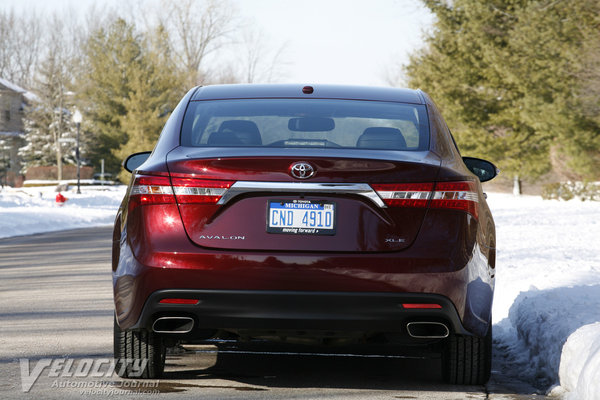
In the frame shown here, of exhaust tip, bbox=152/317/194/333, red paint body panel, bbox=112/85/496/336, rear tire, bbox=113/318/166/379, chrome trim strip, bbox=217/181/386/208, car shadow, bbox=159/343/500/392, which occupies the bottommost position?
car shadow, bbox=159/343/500/392

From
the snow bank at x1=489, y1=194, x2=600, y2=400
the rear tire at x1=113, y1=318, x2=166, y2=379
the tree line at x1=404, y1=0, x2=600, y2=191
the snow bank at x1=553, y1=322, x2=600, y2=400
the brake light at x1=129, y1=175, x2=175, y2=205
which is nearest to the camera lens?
the snow bank at x1=553, y1=322, x2=600, y2=400

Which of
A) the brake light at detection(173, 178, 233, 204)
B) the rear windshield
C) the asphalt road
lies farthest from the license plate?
the asphalt road

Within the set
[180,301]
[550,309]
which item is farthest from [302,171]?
[550,309]

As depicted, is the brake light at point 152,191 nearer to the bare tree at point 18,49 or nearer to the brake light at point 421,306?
the brake light at point 421,306

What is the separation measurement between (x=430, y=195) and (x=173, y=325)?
1.51 m

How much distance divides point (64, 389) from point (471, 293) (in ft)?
7.46

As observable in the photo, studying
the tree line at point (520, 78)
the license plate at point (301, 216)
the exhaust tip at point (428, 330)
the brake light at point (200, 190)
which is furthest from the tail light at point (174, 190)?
the tree line at point (520, 78)

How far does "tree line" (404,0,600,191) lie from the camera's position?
28.9 meters

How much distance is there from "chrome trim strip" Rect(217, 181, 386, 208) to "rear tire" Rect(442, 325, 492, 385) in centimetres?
108

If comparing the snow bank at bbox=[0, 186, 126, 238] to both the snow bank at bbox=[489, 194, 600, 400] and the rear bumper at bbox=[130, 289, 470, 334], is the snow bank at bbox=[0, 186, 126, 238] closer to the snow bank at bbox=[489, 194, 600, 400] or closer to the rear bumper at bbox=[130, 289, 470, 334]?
the snow bank at bbox=[489, 194, 600, 400]

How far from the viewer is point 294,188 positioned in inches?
187

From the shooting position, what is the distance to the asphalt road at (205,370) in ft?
17.2

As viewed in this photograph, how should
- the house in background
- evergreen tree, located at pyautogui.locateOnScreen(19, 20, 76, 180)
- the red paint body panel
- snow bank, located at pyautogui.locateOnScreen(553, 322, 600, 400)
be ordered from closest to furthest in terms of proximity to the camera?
1. snow bank, located at pyautogui.locateOnScreen(553, 322, 600, 400)
2. the red paint body panel
3. evergreen tree, located at pyautogui.locateOnScreen(19, 20, 76, 180)
4. the house in background

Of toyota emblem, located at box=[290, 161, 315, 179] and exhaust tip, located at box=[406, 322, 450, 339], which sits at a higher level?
toyota emblem, located at box=[290, 161, 315, 179]
